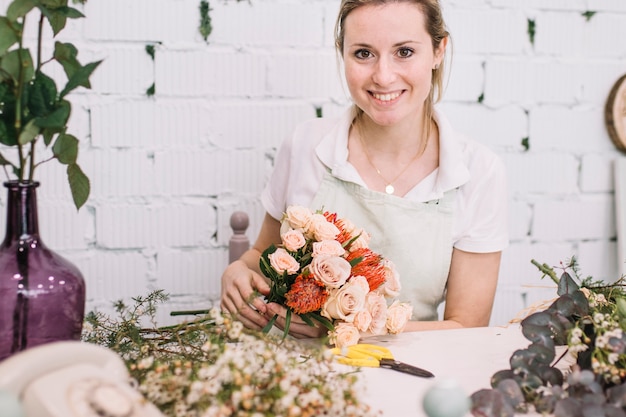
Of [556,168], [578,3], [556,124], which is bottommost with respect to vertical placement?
[556,168]

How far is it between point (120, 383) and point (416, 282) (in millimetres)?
979

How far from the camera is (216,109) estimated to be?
185 cm

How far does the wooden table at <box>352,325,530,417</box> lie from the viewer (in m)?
0.89

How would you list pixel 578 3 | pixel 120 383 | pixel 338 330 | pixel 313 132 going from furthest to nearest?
pixel 578 3
pixel 313 132
pixel 338 330
pixel 120 383

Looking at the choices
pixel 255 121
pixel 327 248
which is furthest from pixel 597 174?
pixel 327 248

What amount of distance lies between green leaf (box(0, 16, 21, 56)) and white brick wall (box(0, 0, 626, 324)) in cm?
104

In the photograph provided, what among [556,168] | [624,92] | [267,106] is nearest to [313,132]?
[267,106]

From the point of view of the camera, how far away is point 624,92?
2.09 meters

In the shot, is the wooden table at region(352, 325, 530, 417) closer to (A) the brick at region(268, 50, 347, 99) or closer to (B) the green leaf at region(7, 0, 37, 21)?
(B) the green leaf at region(7, 0, 37, 21)

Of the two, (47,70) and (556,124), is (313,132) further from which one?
(556,124)

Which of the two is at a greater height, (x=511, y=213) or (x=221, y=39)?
(x=221, y=39)

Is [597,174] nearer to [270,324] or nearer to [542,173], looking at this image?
[542,173]

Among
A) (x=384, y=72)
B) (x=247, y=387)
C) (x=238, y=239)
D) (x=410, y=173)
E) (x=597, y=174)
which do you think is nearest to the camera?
(x=247, y=387)

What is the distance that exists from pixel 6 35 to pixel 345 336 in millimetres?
610
